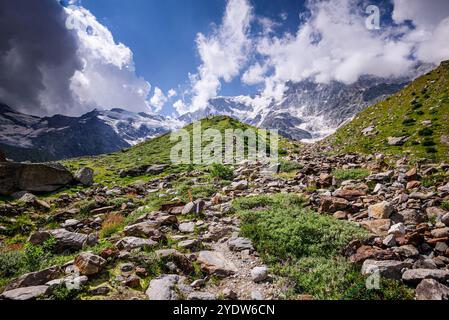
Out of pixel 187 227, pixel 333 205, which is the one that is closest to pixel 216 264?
pixel 187 227

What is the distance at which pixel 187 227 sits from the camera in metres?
10.9

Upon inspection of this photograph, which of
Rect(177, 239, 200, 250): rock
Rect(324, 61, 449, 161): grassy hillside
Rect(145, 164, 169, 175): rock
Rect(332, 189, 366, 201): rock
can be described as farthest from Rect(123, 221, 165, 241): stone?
Rect(145, 164, 169, 175): rock

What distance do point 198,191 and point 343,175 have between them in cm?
903

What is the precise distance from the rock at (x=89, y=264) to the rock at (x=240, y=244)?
397 centimetres

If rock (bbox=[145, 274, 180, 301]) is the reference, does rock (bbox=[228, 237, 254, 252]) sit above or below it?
above

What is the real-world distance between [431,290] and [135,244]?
792 cm

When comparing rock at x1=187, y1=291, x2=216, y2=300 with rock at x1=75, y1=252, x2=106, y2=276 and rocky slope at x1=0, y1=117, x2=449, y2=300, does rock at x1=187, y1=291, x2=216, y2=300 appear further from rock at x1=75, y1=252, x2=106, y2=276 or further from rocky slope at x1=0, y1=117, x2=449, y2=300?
rock at x1=75, y1=252, x2=106, y2=276

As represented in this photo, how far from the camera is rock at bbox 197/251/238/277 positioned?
7.47 m

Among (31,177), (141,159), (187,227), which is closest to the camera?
(187,227)

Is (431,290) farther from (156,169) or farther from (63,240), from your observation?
(156,169)

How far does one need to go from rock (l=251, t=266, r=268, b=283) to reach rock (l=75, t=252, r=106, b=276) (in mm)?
4189

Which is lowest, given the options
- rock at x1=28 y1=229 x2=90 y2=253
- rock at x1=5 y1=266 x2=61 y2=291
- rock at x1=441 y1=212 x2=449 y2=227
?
rock at x1=5 y1=266 x2=61 y2=291
